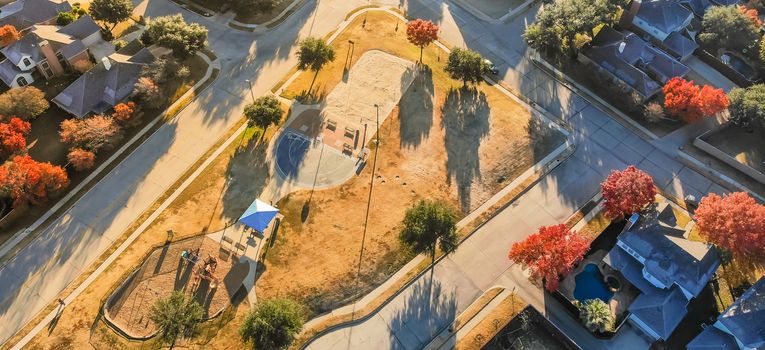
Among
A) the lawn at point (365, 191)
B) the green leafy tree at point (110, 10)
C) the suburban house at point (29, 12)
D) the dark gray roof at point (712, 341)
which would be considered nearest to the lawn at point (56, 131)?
the green leafy tree at point (110, 10)

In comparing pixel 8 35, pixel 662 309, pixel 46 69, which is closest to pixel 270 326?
pixel 662 309

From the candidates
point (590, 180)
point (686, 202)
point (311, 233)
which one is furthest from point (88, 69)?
point (686, 202)

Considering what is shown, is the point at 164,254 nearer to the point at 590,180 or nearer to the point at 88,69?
the point at 88,69

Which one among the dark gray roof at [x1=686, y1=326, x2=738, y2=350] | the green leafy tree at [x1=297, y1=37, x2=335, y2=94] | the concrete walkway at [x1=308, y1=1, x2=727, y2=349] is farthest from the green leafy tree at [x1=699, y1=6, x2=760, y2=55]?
the green leafy tree at [x1=297, y1=37, x2=335, y2=94]

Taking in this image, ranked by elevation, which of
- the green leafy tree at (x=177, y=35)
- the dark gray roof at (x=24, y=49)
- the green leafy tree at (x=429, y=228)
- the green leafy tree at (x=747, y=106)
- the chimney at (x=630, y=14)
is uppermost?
the dark gray roof at (x=24, y=49)

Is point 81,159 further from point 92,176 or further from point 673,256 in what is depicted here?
point 673,256

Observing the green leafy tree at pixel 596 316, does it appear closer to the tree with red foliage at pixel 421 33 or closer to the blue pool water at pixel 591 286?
the blue pool water at pixel 591 286

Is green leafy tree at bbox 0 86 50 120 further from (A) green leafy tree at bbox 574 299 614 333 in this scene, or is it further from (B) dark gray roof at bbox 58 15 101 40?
→ (A) green leafy tree at bbox 574 299 614 333
